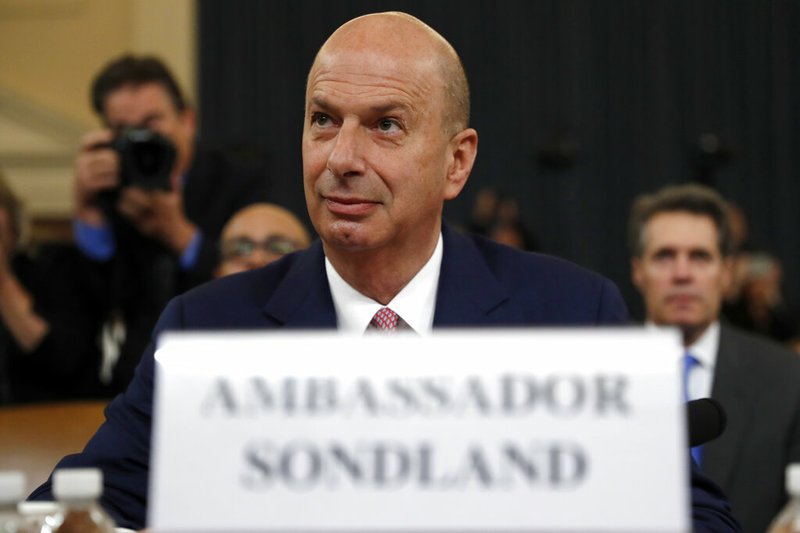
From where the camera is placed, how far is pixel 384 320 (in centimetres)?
168

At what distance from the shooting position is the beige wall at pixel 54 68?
26.5 feet

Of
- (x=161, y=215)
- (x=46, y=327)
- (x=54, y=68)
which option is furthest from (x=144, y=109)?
(x=54, y=68)

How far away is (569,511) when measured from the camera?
0.78 metres

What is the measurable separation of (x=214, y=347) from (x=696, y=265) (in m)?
2.66

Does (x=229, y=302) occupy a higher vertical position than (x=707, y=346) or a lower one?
higher

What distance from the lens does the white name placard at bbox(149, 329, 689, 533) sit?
0.78 meters

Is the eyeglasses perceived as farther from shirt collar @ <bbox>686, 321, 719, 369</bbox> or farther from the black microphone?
the black microphone

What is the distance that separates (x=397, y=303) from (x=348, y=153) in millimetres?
269

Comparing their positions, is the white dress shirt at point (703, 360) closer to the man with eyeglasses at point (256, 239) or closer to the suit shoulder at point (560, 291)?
the man with eyeglasses at point (256, 239)

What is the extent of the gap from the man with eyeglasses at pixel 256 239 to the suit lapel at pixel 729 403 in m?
1.05

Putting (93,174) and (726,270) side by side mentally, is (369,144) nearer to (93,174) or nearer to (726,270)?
(93,174)

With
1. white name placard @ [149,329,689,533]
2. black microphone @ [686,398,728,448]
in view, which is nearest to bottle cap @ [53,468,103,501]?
white name placard @ [149,329,689,533]

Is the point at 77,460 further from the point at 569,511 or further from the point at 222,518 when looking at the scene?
the point at 569,511

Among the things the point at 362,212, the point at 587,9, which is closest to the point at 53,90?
the point at 587,9
